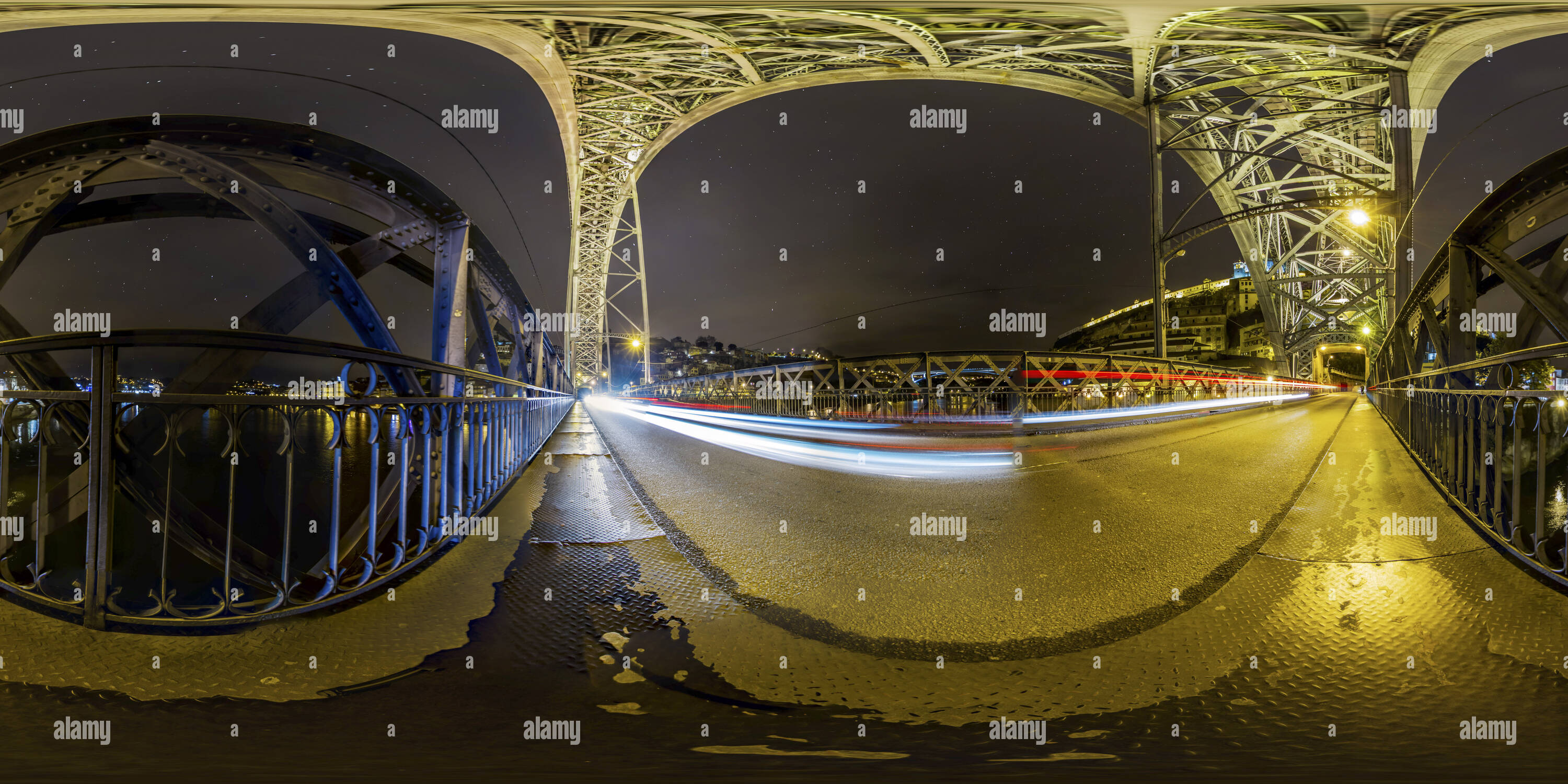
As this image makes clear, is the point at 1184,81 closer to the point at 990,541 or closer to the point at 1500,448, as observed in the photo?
the point at 1500,448

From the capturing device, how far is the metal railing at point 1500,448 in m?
2.43

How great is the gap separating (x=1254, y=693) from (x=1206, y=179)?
2494 centimetres

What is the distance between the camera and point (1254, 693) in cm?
163

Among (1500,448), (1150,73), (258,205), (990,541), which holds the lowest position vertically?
(990,541)

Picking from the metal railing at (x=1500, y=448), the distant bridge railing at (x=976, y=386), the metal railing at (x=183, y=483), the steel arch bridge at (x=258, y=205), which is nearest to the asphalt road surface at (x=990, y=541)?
the metal railing at (x=1500, y=448)

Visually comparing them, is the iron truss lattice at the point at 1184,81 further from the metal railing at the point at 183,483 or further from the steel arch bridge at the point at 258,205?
the metal railing at the point at 183,483

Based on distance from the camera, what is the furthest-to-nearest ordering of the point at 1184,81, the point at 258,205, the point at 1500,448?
the point at 1184,81, the point at 258,205, the point at 1500,448

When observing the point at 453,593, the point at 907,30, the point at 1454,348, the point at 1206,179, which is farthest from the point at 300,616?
the point at 1206,179

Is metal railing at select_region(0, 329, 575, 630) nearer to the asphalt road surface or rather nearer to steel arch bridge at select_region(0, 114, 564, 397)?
steel arch bridge at select_region(0, 114, 564, 397)

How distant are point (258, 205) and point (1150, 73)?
11.5 m

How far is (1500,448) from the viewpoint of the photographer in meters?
2.71

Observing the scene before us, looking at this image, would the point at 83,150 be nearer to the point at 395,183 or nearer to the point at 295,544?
the point at 395,183

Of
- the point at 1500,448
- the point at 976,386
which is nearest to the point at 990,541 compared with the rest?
the point at 1500,448

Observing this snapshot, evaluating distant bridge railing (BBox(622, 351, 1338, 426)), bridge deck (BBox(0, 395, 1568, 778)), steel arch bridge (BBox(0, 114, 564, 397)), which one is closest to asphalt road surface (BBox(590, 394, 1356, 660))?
bridge deck (BBox(0, 395, 1568, 778))
